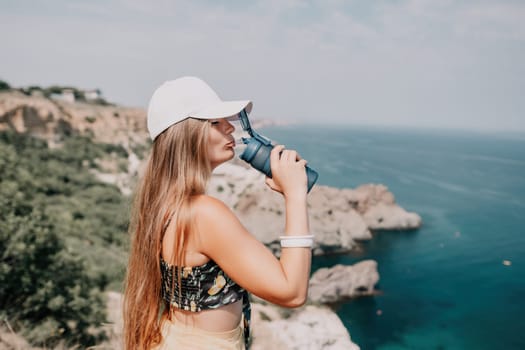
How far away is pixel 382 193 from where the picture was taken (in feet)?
103

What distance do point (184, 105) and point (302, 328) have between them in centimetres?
850

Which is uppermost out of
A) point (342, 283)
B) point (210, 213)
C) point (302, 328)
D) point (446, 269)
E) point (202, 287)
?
point (210, 213)

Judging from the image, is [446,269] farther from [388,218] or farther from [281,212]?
[281,212]

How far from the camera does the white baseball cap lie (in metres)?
1.12

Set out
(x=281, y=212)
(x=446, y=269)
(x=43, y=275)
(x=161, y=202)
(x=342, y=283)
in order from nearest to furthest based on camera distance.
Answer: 1. (x=161, y=202)
2. (x=43, y=275)
3. (x=342, y=283)
4. (x=281, y=212)
5. (x=446, y=269)

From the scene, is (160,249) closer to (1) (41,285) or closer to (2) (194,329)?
(2) (194,329)

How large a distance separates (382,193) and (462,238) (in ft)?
22.2

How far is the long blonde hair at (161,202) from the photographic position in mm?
1124

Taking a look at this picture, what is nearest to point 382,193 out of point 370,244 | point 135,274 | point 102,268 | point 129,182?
point 370,244

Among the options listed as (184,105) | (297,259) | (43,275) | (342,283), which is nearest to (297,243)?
(297,259)

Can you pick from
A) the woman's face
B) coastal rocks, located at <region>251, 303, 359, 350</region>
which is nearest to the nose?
the woman's face

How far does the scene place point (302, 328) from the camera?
28.6 feet

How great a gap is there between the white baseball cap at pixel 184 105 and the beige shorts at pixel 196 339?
2.02 ft

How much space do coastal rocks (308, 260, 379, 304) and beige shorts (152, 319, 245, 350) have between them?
17.1 metres
